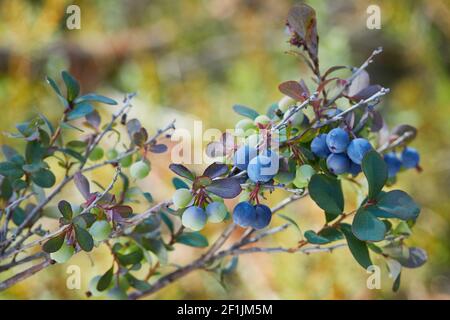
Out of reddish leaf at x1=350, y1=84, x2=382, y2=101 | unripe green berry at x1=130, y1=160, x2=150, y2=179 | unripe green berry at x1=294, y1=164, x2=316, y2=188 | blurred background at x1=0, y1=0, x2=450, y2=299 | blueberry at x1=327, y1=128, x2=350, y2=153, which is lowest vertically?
unripe green berry at x1=294, y1=164, x2=316, y2=188

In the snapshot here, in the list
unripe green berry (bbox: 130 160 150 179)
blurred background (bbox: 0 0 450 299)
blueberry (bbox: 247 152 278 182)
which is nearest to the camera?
blueberry (bbox: 247 152 278 182)

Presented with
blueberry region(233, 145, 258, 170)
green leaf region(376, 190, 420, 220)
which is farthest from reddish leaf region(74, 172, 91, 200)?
green leaf region(376, 190, 420, 220)

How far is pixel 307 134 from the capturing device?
427 mm

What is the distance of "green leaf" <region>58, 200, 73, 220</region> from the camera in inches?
15.4

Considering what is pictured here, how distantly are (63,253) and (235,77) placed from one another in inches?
69.9

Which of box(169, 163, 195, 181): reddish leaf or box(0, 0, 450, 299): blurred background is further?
box(0, 0, 450, 299): blurred background

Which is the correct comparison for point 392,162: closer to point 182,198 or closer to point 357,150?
point 357,150

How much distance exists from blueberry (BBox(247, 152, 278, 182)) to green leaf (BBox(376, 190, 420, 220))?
10cm

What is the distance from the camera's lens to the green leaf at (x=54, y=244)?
1.31 ft

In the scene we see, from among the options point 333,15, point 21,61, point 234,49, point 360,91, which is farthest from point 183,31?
point 360,91

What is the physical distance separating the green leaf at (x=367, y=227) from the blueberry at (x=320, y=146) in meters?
0.06

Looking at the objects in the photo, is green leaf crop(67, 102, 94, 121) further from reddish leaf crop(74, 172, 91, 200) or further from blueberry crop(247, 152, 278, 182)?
blueberry crop(247, 152, 278, 182)

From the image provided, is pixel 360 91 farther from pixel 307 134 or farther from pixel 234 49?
pixel 234 49
